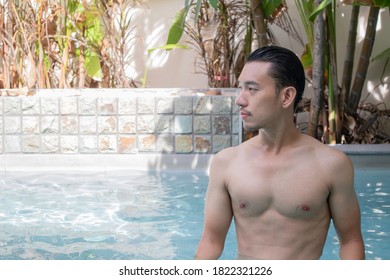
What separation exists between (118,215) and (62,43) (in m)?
3.20

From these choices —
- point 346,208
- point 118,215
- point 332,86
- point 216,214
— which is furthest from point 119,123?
point 346,208

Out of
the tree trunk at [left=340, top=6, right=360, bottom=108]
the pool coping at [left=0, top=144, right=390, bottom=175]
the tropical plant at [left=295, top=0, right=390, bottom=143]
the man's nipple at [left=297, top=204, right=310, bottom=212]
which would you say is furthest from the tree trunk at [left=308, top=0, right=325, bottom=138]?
the man's nipple at [left=297, top=204, right=310, bottom=212]

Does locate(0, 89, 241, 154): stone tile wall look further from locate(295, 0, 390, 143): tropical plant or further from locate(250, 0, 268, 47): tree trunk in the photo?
locate(295, 0, 390, 143): tropical plant

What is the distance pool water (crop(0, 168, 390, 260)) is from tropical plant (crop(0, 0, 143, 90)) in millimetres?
1280

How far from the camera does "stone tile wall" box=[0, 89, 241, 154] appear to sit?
6.63 metres

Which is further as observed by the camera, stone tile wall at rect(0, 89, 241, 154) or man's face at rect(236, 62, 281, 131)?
stone tile wall at rect(0, 89, 241, 154)

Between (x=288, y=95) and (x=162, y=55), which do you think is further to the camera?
(x=162, y=55)

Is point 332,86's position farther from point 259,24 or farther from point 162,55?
point 162,55

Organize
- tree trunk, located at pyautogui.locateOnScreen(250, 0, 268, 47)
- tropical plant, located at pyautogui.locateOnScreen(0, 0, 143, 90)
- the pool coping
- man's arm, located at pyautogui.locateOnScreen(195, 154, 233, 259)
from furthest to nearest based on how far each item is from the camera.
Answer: tropical plant, located at pyautogui.locateOnScreen(0, 0, 143, 90), tree trunk, located at pyautogui.locateOnScreen(250, 0, 268, 47), the pool coping, man's arm, located at pyautogui.locateOnScreen(195, 154, 233, 259)

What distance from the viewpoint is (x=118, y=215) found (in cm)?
483

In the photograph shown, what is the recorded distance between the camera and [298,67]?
2236 millimetres

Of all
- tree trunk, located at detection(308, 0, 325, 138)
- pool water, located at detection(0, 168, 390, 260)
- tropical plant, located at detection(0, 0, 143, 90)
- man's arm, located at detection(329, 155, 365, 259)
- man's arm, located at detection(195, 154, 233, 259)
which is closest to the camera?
man's arm, located at detection(329, 155, 365, 259)

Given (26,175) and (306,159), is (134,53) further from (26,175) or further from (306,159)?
(306,159)
